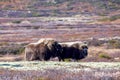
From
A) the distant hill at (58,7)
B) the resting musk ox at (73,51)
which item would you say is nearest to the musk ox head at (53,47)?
the resting musk ox at (73,51)

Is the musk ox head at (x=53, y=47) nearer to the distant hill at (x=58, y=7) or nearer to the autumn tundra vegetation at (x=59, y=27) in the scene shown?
the autumn tundra vegetation at (x=59, y=27)

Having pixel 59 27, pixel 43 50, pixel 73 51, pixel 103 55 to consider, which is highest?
pixel 43 50

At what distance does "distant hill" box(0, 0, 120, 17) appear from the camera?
127 metres

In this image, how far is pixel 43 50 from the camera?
24234mm

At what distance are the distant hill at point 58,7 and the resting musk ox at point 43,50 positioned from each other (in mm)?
97956

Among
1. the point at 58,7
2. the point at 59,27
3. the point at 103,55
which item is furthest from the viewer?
the point at 58,7

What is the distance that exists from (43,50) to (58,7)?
380 feet

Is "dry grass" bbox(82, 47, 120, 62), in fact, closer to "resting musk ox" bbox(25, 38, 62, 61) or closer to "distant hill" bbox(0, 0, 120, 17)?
"resting musk ox" bbox(25, 38, 62, 61)

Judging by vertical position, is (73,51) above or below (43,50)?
below

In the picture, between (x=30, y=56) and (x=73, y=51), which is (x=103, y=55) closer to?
(x=73, y=51)

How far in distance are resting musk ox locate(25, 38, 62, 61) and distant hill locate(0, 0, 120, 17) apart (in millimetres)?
97956

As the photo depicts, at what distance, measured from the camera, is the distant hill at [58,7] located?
418 feet

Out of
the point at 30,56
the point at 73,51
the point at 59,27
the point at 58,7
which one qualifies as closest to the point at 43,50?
the point at 30,56

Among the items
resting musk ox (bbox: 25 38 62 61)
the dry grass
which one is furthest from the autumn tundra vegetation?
the dry grass
